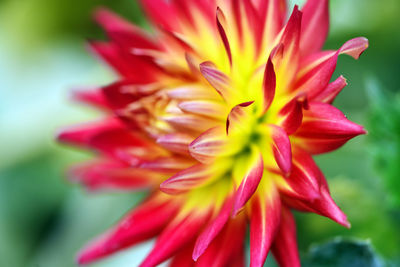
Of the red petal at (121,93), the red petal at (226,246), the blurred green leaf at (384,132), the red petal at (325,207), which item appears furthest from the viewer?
the blurred green leaf at (384,132)

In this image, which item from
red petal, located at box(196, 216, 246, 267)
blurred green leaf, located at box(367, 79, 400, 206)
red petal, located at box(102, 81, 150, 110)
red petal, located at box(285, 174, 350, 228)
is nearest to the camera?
red petal, located at box(285, 174, 350, 228)

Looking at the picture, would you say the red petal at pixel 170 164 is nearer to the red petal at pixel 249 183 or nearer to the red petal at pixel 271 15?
the red petal at pixel 249 183

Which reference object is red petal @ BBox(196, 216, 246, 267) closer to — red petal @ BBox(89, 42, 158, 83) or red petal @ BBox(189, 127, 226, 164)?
red petal @ BBox(189, 127, 226, 164)

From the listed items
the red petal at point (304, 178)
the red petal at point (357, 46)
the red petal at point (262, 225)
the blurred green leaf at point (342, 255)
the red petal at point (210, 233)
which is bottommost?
the blurred green leaf at point (342, 255)

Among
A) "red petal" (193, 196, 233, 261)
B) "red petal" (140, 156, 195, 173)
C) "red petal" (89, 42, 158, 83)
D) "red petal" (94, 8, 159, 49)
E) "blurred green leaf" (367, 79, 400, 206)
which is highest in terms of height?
"red petal" (94, 8, 159, 49)

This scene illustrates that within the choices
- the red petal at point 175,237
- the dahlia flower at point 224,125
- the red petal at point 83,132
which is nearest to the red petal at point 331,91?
the dahlia flower at point 224,125

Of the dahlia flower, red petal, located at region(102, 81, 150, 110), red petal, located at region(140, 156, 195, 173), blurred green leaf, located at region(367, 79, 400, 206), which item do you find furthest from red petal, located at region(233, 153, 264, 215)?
blurred green leaf, located at region(367, 79, 400, 206)

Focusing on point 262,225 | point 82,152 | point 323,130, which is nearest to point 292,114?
point 323,130

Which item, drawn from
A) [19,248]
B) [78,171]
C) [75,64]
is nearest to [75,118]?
[75,64]
